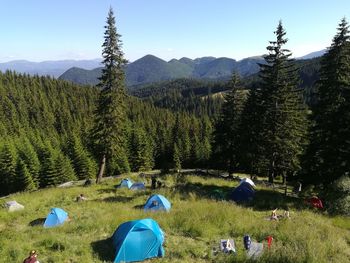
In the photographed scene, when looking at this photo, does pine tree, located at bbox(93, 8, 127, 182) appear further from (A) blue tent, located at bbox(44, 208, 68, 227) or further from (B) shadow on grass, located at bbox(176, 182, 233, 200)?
(A) blue tent, located at bbox(44, 208, 68, 227)

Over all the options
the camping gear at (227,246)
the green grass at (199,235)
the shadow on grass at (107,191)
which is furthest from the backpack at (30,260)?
the shadow on grass at (107,191)

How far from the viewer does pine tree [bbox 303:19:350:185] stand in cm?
2284

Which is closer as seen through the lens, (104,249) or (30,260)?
(30,260)

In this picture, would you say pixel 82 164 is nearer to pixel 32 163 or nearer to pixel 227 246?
pixel 32 163

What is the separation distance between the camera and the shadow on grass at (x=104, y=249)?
11387mm

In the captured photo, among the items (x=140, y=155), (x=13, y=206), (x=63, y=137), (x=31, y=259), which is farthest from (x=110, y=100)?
(x=63, y=137)

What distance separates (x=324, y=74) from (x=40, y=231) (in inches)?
952

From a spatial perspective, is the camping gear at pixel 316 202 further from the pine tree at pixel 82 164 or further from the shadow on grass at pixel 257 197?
the pine tree at pixel 82 164

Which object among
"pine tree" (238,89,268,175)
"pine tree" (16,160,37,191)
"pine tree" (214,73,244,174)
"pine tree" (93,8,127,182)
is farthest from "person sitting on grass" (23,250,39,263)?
"pine tree" (16,160,37,191)

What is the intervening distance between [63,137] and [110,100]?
252 feet

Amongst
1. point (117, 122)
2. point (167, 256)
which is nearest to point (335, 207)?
point (167, 256)

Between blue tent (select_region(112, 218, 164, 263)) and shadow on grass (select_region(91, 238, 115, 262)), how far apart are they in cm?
25

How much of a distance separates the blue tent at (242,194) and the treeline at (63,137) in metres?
21.5

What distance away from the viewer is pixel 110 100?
3384 centimetres
